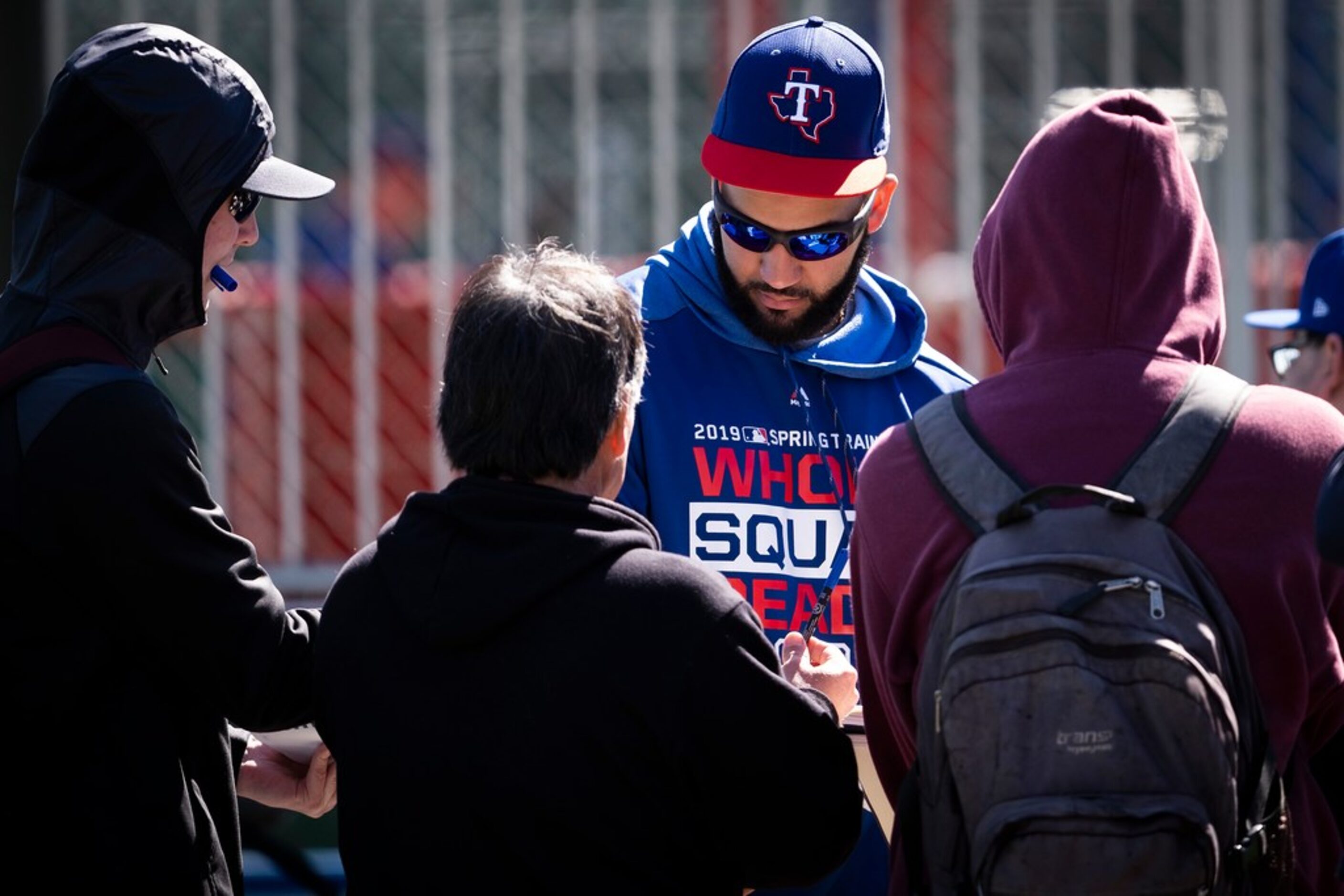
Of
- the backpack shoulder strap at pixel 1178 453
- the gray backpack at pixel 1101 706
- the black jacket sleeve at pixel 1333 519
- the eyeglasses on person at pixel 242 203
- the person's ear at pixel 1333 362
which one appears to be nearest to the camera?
the black jacket sleeve at pixel 1333 519

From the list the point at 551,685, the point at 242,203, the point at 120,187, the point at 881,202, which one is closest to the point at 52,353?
the point at 120,187

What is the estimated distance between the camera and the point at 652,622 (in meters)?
1.88

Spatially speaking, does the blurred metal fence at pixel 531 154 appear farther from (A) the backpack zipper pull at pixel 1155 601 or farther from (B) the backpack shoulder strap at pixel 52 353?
(A) the backpack zipper pull at pixel 1155 601

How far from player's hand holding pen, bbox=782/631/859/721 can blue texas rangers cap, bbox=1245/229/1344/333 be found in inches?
74.4

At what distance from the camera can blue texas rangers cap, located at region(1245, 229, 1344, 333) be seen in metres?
3.80

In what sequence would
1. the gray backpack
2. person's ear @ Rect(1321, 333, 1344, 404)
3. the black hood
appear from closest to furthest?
the gray backpack → the black hood → person's ear @ Rect(1321, 333, 1344, 404)

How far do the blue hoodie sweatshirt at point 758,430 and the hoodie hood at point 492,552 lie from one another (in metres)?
0.66

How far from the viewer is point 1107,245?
2.04 meters

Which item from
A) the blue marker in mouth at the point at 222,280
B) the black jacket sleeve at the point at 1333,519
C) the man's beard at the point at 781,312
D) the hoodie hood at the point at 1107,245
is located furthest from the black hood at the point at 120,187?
the black jacket sleeve at the point at 1333,519

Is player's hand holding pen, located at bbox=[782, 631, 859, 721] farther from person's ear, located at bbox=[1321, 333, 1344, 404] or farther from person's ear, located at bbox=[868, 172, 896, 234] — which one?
person's ear, located at bbox=[1321, 333, 1344, 404]

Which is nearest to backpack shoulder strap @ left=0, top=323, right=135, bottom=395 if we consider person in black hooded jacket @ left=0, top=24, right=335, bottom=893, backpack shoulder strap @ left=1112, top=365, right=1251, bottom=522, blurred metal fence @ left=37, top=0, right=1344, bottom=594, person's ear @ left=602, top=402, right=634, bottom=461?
person in black hooded jacket @ left=0, top=24, right=335, bottom=893

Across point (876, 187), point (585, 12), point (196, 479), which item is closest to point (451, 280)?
point (585, 12)

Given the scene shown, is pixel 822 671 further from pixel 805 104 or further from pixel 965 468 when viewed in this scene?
pixel 805 104

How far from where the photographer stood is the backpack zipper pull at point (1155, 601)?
6.07 ft
